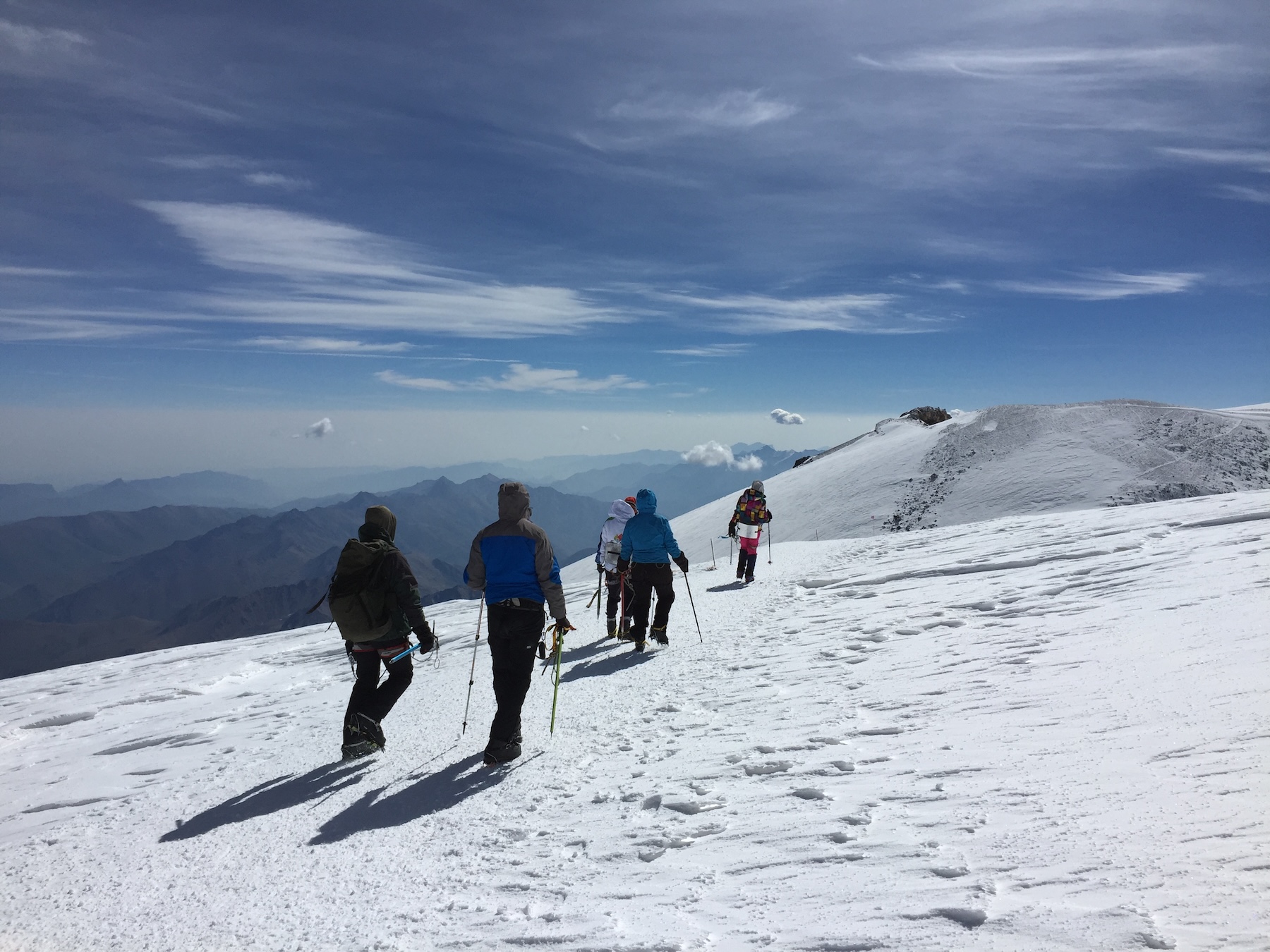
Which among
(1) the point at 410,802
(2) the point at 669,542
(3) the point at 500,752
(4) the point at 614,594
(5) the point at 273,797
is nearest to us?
(1) the point at 410,802

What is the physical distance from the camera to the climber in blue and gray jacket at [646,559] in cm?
997

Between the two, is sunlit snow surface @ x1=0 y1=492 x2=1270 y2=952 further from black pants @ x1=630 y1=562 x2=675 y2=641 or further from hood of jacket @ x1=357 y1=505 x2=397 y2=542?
hood of jacket @ x1=357 y1=505 x2=397 y2=542

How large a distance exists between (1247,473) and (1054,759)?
2808cm

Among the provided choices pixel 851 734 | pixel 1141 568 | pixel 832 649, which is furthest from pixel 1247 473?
pixel 851 734

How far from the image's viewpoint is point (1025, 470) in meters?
28.1

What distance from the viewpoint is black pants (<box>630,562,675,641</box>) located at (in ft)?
33.0

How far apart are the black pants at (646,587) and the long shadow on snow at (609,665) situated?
306 mm

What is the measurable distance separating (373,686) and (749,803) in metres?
4.18

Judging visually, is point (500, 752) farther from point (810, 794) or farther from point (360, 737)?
point (810, 794)

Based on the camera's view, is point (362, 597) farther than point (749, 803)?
Yes

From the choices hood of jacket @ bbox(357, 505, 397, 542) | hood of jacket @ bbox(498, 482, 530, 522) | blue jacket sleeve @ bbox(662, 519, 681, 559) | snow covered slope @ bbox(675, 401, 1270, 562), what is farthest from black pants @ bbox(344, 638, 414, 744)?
snow covered slope @ bbox(675, 401, 1270, 562)

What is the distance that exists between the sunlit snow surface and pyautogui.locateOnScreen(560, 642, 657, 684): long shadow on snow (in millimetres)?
119

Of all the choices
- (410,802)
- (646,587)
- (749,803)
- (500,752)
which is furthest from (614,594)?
(749,803)

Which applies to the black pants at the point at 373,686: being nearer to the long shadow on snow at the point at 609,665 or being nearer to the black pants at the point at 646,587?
the long shadow on snow at the point at 609,665
